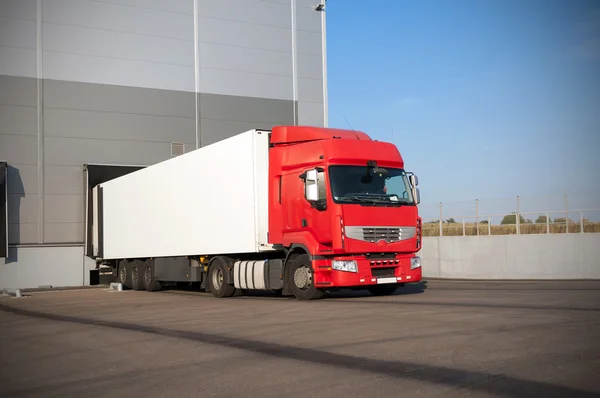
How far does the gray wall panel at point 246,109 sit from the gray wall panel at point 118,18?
2.96 metres

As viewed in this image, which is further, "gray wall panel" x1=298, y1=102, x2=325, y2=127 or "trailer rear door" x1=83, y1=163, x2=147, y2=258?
"gray wall panel" x1=298, y1=102, x2=325, y2=127

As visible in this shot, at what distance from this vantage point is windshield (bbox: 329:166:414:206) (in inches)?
589

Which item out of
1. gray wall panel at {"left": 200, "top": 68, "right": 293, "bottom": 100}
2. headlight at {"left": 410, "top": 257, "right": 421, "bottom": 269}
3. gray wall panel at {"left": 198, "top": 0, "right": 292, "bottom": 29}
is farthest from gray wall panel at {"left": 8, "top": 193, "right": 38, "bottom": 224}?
headlight at {"left": 410, "top": 257, "right": 421, "bottom": 269}

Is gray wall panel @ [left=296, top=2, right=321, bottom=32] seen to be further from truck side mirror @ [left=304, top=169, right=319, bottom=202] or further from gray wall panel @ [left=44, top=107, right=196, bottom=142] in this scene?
truck side mirror @ [left=304, top=169, right=319, bottom=202]

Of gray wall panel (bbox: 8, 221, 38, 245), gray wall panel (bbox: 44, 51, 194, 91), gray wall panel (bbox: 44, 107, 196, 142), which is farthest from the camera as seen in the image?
gray wall panel (bbox: 44, 51, 194, 91)

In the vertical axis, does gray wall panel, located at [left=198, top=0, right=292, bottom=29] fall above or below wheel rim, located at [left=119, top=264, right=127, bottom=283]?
above

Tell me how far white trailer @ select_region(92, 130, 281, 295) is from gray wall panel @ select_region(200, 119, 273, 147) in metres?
5.82

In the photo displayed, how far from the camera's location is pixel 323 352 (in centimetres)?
768

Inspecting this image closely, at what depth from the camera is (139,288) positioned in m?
24.0

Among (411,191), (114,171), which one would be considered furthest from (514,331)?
(114,171)

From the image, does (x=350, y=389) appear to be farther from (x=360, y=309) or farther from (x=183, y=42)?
Result: (x=183, y=42)

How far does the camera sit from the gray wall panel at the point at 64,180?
27656 mm

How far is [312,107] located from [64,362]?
26.5 metres

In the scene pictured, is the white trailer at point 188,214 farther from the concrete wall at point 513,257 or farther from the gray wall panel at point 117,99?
the concrete wall at point 513,257
